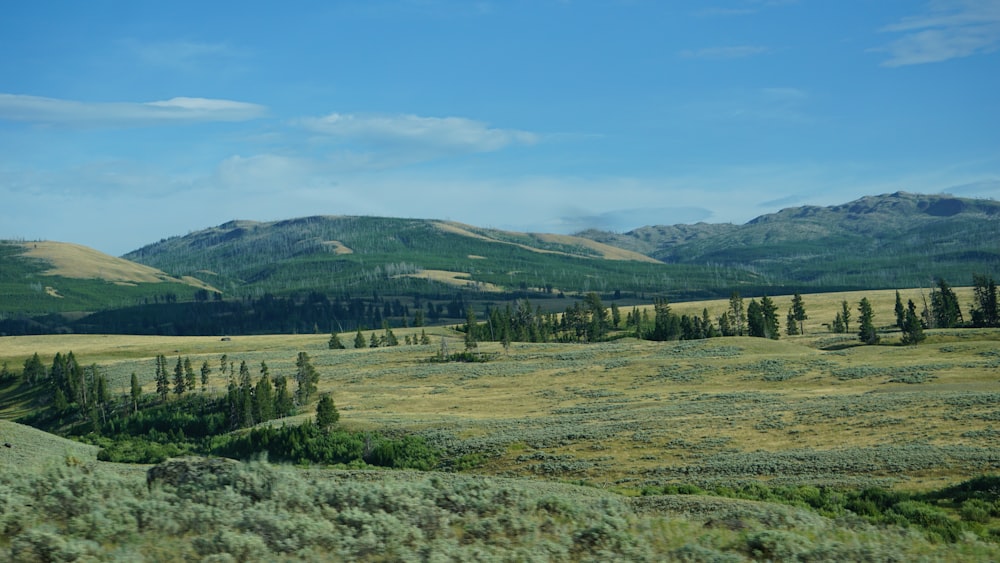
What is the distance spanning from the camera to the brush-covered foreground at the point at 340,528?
1523 centimetres

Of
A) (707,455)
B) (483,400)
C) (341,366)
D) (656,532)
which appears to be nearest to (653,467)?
(707,455)

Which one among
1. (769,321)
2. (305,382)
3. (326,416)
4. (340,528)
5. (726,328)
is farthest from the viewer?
(726,328)

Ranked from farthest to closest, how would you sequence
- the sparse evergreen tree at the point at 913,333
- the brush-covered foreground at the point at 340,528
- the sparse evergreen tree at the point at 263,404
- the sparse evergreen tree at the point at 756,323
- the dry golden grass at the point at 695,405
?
the sparse evergreen tree at the point at 756,323, the sparse evergreen tree at the point at 913,333, the sparse evergreen tree at the point at 263,404, the dry golden grass at the point at 695,405, the brush-covered foreground at the point at 340,528

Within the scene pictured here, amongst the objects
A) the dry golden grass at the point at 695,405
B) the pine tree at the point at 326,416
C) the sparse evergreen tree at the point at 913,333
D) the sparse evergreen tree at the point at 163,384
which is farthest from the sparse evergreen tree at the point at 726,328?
the pine tree at the point at 326,416

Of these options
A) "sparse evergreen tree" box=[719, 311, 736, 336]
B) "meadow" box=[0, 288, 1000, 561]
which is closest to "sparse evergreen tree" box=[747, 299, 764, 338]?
"sparse evergreen tree" box=[719, 311, 736, 336]

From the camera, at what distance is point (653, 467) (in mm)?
48719

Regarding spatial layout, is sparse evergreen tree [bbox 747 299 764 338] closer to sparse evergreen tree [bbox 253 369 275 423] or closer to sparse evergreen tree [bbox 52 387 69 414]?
sparse evergreen tree [bbox 253 369 275 423]

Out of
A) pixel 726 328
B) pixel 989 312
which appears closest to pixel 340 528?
pixel 989 312

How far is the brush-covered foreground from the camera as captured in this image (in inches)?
599

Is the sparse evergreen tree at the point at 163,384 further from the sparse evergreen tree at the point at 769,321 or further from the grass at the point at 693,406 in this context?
the sparse evergreen tree at the point at 769,321

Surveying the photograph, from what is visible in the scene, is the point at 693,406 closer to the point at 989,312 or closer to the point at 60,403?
the point at 60,403

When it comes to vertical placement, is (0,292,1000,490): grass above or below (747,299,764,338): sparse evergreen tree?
below

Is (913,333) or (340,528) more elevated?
(340,528)

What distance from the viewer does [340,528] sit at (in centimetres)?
1697
